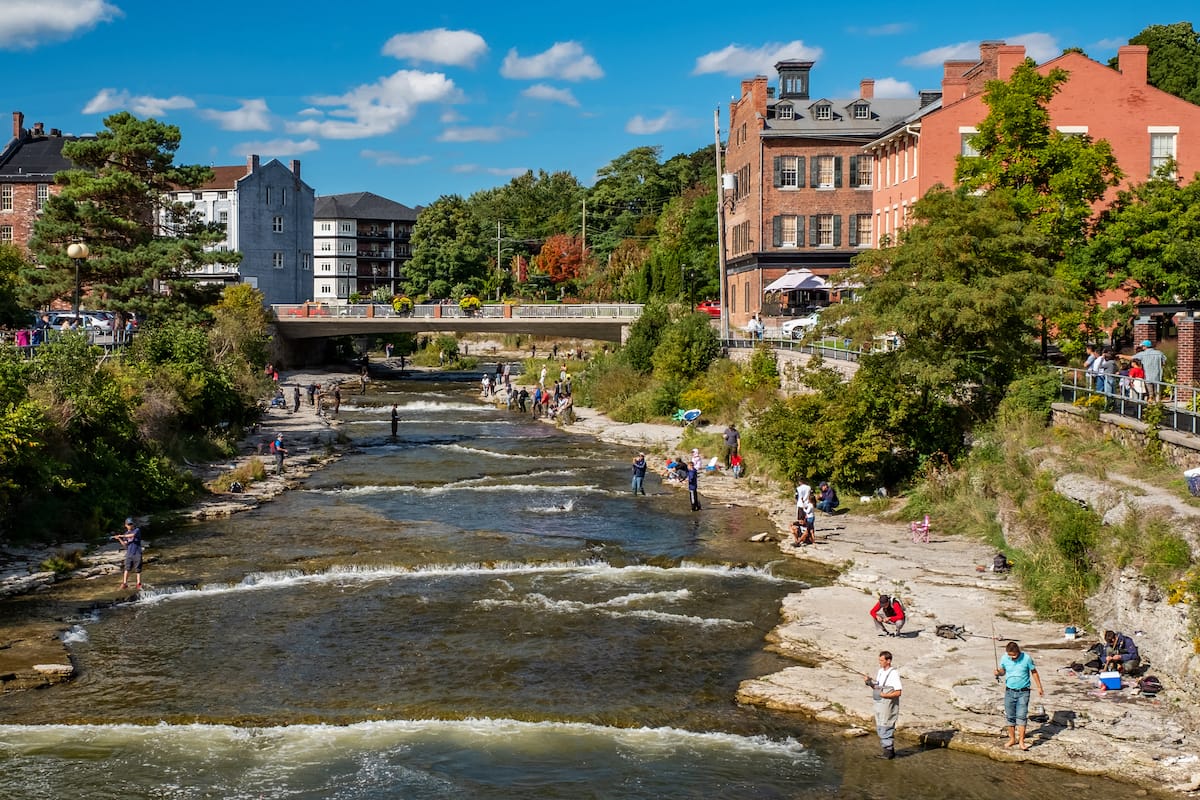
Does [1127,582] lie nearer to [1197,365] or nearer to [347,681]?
[1197,365]

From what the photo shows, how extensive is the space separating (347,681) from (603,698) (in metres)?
Answer: 4.49

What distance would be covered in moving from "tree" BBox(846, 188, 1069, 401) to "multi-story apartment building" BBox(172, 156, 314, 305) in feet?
233

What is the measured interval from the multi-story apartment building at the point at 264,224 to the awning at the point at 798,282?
160 feet

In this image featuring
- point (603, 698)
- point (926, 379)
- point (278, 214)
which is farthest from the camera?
point (278, 214)

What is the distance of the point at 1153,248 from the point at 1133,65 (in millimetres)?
17103

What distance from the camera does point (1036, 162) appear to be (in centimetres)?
3981

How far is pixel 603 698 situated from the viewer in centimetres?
2025

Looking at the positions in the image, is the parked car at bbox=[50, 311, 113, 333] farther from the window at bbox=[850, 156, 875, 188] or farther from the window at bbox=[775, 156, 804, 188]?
the window at bbox=[850, 156, 875, 188]

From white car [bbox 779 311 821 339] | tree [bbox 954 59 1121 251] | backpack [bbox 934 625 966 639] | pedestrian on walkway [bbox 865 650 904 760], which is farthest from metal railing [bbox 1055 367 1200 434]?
white car [bbox 779 311 821 339]

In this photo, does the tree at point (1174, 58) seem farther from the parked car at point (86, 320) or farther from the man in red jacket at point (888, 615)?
the man in red jacket at point (888, 615)

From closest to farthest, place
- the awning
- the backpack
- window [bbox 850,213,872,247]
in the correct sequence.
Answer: the backpack < the awning < window [bbox 850,213,872,247]

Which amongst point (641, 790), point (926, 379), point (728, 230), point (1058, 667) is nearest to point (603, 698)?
point (641, 790)

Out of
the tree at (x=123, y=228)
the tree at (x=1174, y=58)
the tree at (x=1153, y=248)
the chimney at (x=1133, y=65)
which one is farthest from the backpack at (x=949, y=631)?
the tree at (x=1174, y=58)

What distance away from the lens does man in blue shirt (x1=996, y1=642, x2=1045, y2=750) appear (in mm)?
17797
